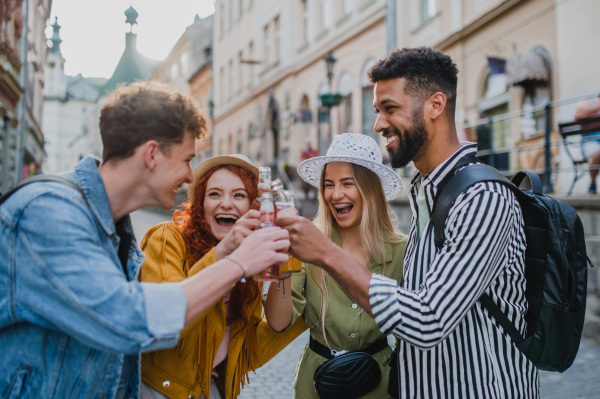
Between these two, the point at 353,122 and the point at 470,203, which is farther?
the point at 353,122

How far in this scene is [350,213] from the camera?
3088 mm

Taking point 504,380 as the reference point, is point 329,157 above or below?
above

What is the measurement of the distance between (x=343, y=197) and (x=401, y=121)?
99 cm

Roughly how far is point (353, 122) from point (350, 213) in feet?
51.7

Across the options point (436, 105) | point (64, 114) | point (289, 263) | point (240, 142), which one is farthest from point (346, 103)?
point (64, 114)

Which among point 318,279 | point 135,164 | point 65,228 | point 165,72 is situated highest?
point 165,72

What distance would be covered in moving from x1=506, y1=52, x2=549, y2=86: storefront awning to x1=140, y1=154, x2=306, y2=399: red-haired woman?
874 centimetres

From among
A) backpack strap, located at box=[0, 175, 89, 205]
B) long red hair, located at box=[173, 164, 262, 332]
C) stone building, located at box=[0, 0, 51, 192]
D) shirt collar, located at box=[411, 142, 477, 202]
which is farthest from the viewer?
stone building, located at box=[0, 0, 51, 192]

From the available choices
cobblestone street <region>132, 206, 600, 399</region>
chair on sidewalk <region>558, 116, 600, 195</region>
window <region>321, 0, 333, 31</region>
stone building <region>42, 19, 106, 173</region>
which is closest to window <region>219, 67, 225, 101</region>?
window <region>321, 0, 333, 31</region>

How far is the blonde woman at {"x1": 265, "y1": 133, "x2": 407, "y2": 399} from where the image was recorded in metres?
2.73

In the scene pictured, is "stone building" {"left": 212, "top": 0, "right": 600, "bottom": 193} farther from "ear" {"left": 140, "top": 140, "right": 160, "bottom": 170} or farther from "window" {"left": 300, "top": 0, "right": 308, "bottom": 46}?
"ear" {"left": 140, "top": 140, "right": 160, "bottom": 170}

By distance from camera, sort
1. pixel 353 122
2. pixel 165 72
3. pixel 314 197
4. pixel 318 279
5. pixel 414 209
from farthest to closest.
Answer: pixel 165 72
pixel 353 122
pixel 314 197
pixel 318 279
pixel 414 209

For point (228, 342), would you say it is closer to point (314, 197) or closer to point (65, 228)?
point (65, 228)

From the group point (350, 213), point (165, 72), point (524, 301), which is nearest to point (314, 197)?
Result: point (350, 213)
